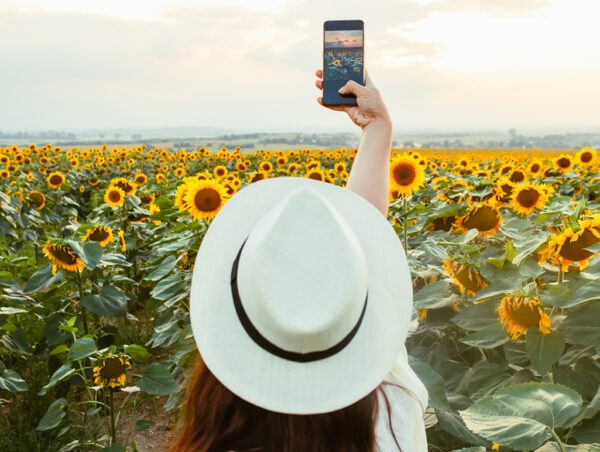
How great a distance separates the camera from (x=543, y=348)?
162 cm

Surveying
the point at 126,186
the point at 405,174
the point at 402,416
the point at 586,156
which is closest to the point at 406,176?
the point at 405,174

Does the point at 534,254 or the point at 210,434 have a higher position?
the point at 534,254

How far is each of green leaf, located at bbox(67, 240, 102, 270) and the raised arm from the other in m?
1.45

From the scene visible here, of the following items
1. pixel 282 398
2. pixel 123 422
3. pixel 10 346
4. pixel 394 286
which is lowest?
pixel 123 422

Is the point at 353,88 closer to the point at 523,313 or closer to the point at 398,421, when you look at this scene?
the point at 523,313

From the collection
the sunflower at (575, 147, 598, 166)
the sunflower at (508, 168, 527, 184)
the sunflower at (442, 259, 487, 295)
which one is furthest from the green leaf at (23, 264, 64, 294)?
the sunflower at (575, 147, 598, 166)

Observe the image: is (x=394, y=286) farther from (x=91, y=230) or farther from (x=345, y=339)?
(x=91, y=230)

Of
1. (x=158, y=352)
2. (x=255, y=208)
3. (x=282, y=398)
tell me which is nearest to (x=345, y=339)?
(x=282, y=398)

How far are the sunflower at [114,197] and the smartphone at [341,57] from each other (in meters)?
3.55

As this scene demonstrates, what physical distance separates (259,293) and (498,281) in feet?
4.51

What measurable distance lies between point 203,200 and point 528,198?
7.11ft

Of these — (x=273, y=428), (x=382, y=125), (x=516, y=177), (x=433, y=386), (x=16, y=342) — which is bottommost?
(x=16, y=342)

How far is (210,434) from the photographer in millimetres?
1024

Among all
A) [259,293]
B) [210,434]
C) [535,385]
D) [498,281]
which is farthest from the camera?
[498,281]
